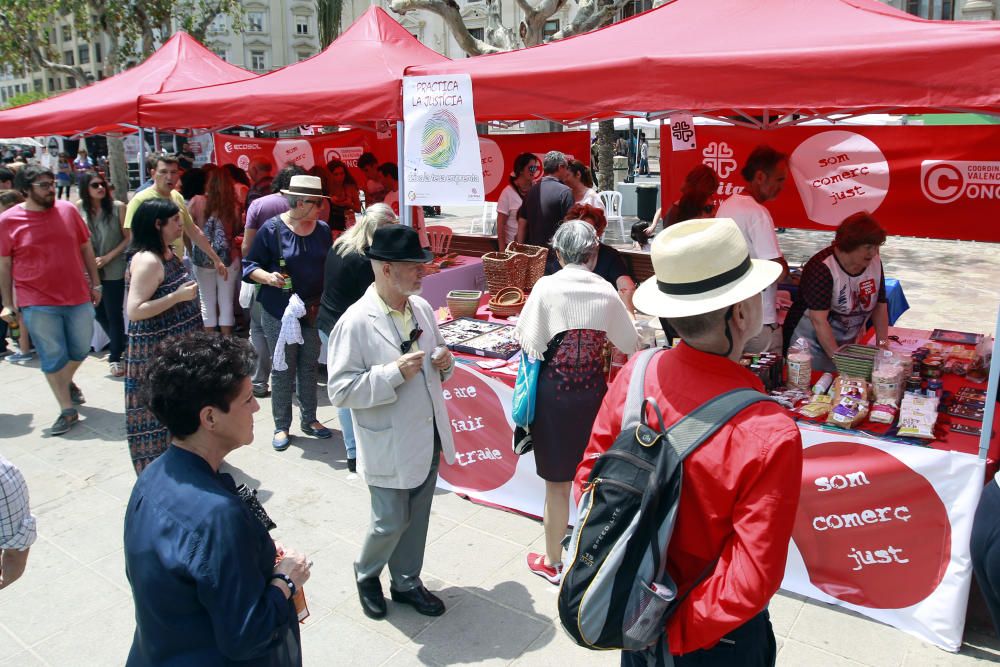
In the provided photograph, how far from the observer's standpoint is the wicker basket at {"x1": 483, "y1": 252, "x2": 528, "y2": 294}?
5422mm

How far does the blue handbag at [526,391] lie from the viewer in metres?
3.33

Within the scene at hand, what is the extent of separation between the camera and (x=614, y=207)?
1554 centimetres

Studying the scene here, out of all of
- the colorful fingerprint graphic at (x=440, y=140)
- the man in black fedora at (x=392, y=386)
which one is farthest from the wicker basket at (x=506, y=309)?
the man in black fedora at (x=392, y=386)

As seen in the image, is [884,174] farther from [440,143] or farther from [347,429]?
[347,429]

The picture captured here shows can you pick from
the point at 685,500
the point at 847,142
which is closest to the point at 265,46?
the point at 847,142

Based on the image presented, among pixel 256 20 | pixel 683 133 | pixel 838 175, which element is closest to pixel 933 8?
pixel 838 175

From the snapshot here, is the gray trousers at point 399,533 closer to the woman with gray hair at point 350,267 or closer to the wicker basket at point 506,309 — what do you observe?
the woman with gray hair at point 350,267

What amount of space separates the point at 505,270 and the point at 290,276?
1536mm

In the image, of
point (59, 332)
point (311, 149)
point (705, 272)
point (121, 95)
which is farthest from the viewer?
point (311, 149)

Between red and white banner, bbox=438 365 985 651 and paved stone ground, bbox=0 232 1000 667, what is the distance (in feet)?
0.35

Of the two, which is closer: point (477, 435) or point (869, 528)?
point (869, 528)

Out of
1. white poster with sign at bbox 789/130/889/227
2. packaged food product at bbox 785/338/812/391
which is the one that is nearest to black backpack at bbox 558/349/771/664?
packaged food product at bbox 785/338/812/391

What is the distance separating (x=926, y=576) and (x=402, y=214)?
3.54 m

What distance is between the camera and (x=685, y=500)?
1.59m
